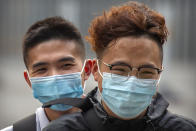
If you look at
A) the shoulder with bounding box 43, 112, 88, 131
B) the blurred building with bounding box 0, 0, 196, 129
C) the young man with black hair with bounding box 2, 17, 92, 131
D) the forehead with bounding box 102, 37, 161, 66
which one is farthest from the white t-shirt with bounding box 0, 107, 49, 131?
the blurred building with bounding box 0, 0, 196, 129

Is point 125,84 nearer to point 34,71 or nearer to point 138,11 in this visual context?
point 138,11

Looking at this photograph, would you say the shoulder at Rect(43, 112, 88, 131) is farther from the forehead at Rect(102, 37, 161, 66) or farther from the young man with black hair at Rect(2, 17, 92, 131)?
the young man with black hair at Rect(2, 17, 92, 131)

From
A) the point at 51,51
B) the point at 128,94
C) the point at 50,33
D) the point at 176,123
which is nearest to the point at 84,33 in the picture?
the point at 50,33

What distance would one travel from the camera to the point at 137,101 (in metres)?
1.76

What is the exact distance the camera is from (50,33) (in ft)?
7.73

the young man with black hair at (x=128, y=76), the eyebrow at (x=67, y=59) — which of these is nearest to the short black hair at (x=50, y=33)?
the eyebrow at (x=67, y=59)

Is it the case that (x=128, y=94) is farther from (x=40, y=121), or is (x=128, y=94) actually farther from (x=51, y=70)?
(x=40, y=121)

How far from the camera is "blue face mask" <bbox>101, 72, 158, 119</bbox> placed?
5.66 ft

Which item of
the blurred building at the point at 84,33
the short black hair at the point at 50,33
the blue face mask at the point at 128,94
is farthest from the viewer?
the blurred building at the point at 84,33

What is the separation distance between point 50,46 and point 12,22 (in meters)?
3.87

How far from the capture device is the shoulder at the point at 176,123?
5.40ft

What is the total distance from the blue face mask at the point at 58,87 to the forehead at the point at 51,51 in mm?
134

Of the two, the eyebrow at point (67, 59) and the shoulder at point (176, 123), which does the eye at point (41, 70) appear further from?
the shoulder at point (176, 123)

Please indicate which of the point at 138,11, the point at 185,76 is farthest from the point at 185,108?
the point at 138,11
